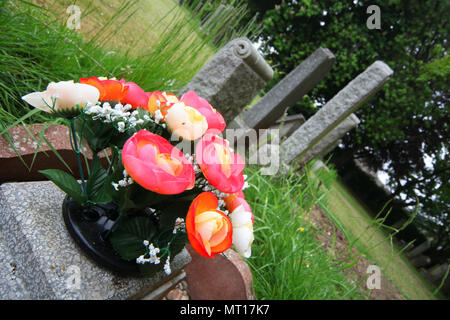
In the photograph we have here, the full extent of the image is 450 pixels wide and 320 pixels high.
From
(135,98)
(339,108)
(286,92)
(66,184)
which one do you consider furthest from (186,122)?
(339,108)

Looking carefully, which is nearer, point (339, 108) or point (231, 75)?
point (231, 75)

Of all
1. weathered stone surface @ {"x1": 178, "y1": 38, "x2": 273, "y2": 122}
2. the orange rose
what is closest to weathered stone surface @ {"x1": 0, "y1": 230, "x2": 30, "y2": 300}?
the orange rose

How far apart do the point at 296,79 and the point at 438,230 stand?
8.86 meters

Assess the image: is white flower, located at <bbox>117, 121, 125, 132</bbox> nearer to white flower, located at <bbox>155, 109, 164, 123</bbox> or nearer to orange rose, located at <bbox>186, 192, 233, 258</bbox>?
white flower, located at <bbox>155, 109, 164, 123</bbox>

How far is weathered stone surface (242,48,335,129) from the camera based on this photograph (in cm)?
362

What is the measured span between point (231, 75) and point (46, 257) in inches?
55.1

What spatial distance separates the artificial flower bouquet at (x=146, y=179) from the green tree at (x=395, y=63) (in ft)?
26.4

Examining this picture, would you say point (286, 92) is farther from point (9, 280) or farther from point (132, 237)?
point (9, 280)

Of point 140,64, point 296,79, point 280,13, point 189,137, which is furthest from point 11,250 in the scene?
point 280,13

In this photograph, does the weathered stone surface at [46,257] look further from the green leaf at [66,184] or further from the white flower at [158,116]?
the white flower at [158,116]

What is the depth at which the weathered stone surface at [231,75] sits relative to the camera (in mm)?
1714

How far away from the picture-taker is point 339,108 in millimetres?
3754

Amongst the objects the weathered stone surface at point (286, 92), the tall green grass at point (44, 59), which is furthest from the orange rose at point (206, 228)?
the weathered stone surface at point (286, 92)
